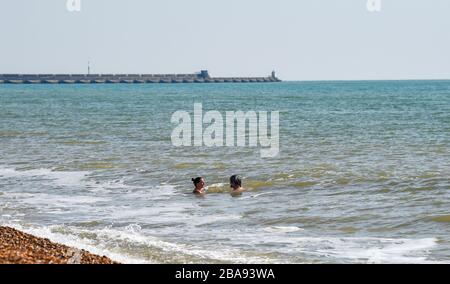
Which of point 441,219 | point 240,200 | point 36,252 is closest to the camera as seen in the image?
point 36,252

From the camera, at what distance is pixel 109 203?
22188 millimetres

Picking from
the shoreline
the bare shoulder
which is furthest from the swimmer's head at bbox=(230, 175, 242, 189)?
the shoreline

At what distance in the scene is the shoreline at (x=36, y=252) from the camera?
12664 mm

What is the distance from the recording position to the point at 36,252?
13883 millimetres

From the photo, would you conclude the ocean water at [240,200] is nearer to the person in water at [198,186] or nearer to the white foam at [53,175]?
the white foam at [53,175]

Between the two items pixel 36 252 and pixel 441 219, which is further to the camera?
pixel 441 219

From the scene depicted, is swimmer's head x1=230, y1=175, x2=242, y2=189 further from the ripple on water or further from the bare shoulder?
the ripple on water

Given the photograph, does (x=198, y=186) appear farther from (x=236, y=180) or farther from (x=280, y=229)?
(x=280, y=229)

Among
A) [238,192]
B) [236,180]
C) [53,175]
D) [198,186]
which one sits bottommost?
[53,175]

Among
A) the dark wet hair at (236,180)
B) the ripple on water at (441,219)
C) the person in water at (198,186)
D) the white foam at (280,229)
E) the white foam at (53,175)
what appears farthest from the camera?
the white foam at (53,175)

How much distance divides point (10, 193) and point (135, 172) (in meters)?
5.66

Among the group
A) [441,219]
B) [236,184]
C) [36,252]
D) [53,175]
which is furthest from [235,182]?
[36,252]

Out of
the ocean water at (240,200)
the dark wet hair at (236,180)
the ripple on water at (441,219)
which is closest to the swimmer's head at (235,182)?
the dark wet hair at (236,180)

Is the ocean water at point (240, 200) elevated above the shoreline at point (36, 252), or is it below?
below
